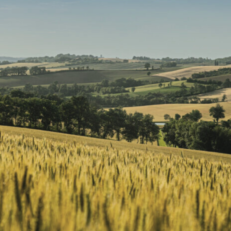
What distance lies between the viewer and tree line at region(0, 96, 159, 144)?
267ft

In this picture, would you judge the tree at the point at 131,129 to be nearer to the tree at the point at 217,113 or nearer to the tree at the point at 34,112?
the tree at the point at 34,112

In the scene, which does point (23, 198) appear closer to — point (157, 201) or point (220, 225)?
point (157, 201)

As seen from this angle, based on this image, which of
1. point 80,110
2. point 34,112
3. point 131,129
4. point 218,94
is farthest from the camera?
point 218,94

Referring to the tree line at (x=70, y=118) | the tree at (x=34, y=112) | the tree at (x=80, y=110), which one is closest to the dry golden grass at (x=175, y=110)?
the tree line at (x=70, y=118)

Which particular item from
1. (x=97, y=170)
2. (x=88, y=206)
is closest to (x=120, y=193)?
(x=88, y=206)

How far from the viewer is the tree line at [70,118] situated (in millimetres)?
81375

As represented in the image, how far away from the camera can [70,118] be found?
8581cm

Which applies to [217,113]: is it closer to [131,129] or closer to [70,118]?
[131,129]

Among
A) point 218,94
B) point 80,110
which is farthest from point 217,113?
point 80,110

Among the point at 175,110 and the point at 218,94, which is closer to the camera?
the point at 175,110

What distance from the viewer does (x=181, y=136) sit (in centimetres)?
9044

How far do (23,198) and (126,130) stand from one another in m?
95.4

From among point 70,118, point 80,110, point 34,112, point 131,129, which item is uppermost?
point 34,112

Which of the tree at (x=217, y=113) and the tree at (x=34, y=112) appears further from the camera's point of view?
the tree at (x=217, y=113)
